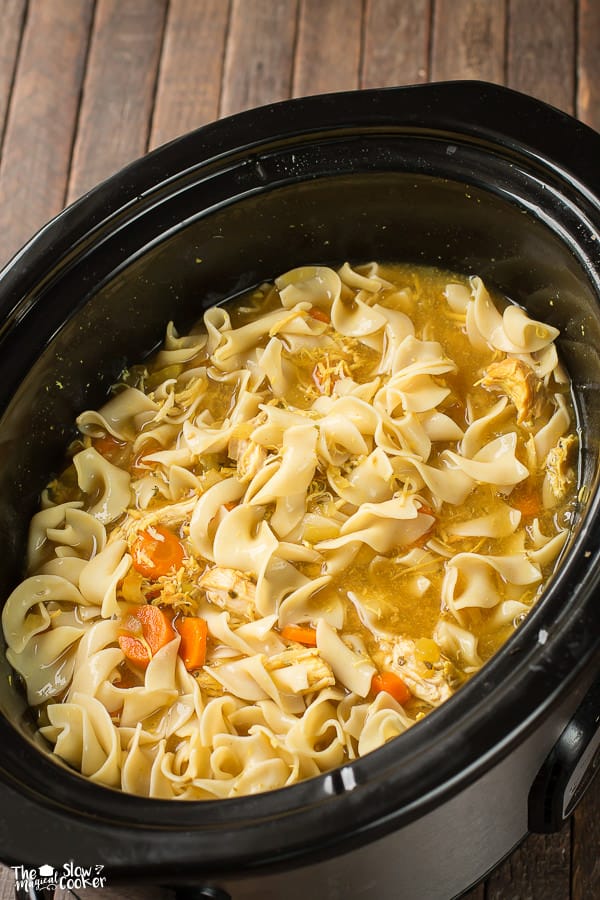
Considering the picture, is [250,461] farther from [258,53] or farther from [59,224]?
[258,53]

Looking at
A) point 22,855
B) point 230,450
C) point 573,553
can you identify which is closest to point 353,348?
point 230,450

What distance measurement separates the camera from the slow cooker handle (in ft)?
8.35

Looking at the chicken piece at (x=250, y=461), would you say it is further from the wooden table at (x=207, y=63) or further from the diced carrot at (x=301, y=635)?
the wooden table at (x=207, y=63)

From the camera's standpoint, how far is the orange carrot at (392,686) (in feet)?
9.62

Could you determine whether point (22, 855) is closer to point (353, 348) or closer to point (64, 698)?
point (64, 698)

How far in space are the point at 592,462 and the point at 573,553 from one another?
79cm

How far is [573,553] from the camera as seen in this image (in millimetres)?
2502

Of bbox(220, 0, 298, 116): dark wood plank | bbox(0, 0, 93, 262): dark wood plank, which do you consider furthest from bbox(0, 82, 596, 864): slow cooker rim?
bbox(220, 0, 298, 116): dark wood plank

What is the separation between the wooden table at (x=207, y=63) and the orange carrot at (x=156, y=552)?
1.86 m

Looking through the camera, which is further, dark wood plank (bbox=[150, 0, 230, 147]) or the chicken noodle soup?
dark wood plank (bbox=[150, 0, 230, 147])

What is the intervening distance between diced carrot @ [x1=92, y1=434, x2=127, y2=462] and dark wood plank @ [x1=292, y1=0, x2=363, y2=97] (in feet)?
6.81
